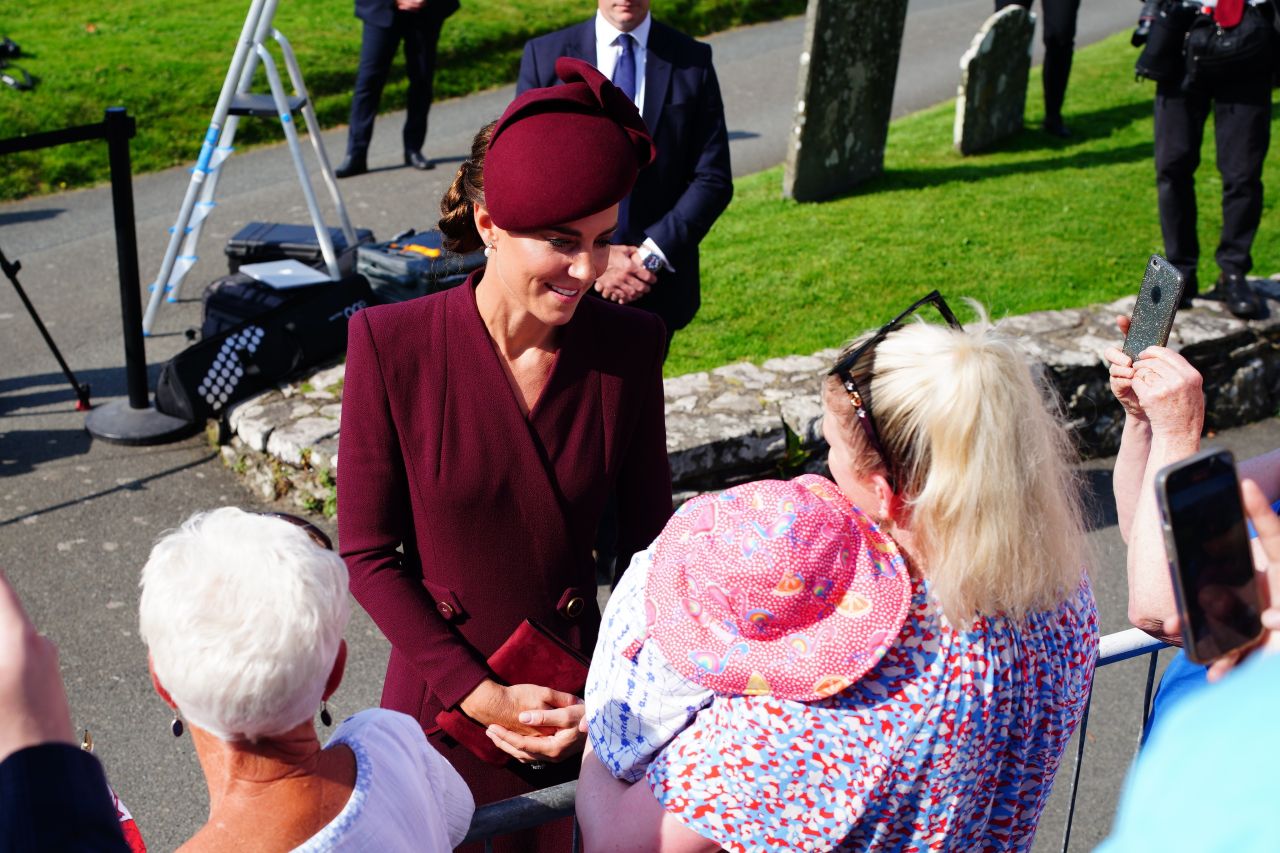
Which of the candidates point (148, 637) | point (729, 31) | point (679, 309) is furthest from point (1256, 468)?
point (729, 31)

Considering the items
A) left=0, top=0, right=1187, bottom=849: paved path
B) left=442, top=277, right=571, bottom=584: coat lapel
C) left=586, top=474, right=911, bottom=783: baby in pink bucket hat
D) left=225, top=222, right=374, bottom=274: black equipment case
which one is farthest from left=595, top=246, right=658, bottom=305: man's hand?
left=225, top=222, right=374, bottom=274: black equipment case

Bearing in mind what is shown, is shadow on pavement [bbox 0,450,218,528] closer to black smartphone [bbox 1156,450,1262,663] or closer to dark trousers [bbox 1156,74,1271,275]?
black smartphone [bbox 1156,450,1262,663]

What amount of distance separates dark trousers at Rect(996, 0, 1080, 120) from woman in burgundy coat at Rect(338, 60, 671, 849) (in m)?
8.91

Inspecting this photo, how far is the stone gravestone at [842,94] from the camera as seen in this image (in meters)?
8.27

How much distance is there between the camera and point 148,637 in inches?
67.4

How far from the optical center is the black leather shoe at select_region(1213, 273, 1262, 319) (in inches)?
250

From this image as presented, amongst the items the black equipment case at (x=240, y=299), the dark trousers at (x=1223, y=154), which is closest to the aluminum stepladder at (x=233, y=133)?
the black equipment case at (x=240, y=299)

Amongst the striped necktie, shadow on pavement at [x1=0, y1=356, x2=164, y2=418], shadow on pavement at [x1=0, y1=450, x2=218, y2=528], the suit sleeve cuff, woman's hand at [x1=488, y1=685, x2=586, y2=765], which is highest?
the striped necktie

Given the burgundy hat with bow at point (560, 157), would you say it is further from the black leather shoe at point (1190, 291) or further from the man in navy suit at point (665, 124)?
the black leather shoe at point (1190, 291)

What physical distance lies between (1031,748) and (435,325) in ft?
4.45

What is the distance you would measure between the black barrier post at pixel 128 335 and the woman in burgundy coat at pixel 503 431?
350 centimetres

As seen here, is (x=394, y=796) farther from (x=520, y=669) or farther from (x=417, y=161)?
(x=417, y=161)

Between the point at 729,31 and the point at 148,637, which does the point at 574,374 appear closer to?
the point at 148,637

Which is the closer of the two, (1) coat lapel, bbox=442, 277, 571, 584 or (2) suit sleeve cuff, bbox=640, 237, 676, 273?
(1) coat lapel, bbox=442, 277, 571, 584
